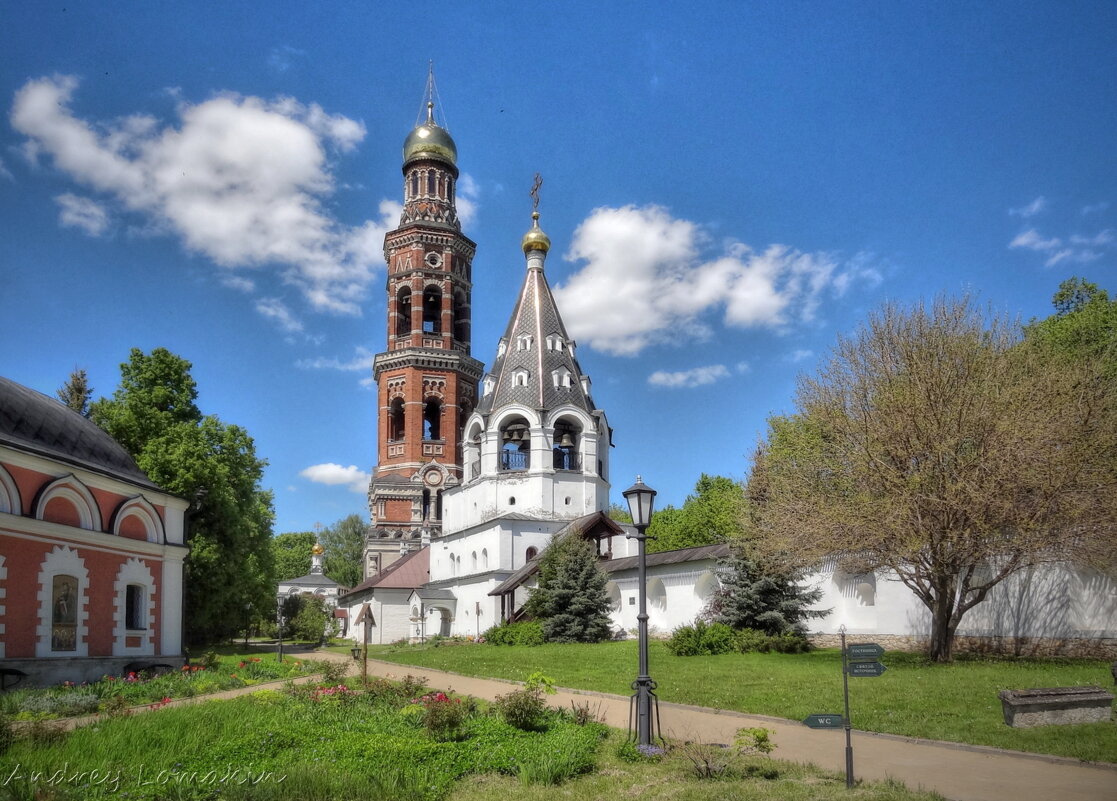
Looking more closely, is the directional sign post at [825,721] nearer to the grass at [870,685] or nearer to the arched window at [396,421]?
the grass at [870,685]

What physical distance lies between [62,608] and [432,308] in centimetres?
4820

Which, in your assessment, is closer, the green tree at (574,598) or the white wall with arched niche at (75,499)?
the white wall with arched niche at (75,499)

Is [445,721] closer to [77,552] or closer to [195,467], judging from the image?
[77,552]

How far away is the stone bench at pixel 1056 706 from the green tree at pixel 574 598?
19986mm

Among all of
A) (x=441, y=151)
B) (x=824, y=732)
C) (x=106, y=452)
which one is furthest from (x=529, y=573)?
(x=441, y=151)

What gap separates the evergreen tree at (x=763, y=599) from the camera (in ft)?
76.9

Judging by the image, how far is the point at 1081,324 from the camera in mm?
30906

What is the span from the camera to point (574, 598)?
29.9 m

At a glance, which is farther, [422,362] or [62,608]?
[422,362]

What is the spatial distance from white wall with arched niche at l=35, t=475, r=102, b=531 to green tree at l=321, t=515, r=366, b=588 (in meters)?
66.3

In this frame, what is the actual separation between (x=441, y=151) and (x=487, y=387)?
26042 millimetres

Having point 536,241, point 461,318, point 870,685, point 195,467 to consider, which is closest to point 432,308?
point 461,318

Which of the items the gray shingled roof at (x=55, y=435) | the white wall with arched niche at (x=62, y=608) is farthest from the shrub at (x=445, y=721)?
the gray shingled roof at (x=55, y=435)

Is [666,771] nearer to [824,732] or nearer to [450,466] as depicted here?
[824,732]
